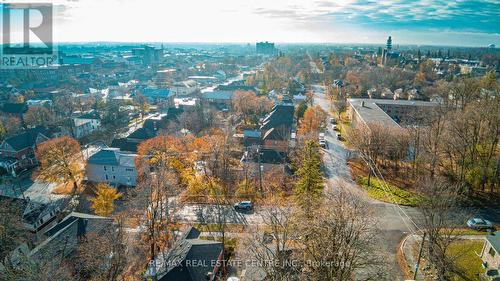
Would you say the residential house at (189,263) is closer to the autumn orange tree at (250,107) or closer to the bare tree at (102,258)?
the bare tree at (102,258)

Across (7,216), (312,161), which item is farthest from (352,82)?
(7,216)

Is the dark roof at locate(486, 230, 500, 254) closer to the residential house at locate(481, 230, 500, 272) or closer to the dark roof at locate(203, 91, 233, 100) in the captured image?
the residential house at locate(481, 230, 500, 272)

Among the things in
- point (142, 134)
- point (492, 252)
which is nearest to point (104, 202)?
point (142, 134)

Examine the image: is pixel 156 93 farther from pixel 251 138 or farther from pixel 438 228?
pixel 438 228

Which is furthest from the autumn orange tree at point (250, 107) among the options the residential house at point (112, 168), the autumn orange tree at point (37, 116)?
the autumn orange tree at point (37, 116)

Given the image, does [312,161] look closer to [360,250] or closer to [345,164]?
[360,250]

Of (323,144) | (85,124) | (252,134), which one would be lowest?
(323,144)
